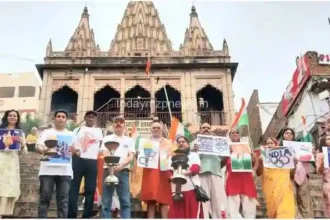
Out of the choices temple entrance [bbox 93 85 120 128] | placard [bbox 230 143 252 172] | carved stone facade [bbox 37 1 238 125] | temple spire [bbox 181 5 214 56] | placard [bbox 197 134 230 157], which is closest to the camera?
placard [bbox 197 134 230 157]

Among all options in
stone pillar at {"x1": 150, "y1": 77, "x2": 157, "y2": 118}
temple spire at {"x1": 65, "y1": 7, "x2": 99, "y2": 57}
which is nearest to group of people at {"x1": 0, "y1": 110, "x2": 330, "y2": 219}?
stone pillar at {"x1": 150, "y1": 77, "x2": 157, "y2": 118}

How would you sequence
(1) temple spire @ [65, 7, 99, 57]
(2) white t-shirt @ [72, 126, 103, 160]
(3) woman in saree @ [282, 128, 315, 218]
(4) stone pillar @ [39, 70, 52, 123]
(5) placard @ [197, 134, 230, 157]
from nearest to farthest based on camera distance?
(2) white t-shirt @ [72, 126, 103, 160]
(5) placard @ [197, 134, 230, 157]
(3) woman in saree @ [282, 128, 315, 218]
(4) stone pillar @ [39, 70, 52, 123]
(1) temple spire @ [65, 7, 99, 57]

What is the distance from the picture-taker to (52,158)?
5969 millimetres

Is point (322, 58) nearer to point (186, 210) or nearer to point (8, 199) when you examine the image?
point (186, 210)

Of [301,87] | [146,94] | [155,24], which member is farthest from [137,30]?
[301,87]

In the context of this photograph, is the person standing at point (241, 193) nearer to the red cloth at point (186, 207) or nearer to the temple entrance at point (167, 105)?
the red cloth at point (186, 207)

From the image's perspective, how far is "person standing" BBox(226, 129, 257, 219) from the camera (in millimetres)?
6383

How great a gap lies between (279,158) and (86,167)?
114 inches

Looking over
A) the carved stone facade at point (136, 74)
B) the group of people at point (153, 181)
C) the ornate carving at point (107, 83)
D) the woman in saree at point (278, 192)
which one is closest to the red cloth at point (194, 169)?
the group of people at point (153, 181)

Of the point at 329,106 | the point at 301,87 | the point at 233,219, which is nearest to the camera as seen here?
the point at 233,219

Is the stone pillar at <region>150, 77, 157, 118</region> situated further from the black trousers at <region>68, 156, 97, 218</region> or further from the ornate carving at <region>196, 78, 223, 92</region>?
the black trousers at <region>68, 156, 97, 218</region>

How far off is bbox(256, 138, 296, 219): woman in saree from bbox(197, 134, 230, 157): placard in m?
0.72

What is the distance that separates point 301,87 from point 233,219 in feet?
48.1

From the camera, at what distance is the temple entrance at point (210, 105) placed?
2136 centimetres
